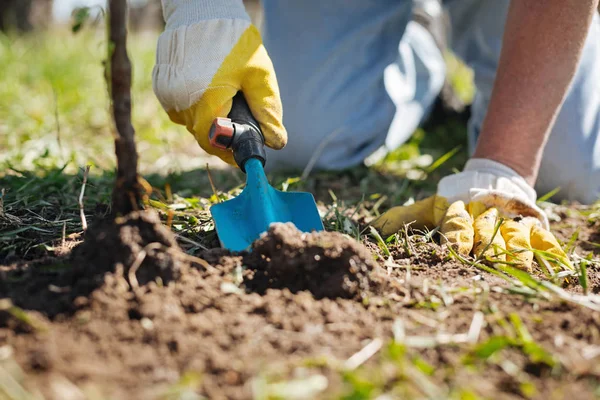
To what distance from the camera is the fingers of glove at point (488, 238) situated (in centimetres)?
145

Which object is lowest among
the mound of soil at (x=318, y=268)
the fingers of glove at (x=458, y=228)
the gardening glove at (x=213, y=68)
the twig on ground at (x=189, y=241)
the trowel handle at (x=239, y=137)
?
the fingers of glove at (x=458, y=228)

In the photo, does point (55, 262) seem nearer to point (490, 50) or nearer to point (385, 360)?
point (385, 360)

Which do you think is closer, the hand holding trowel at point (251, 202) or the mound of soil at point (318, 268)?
the mound of soil at point (318, 268)

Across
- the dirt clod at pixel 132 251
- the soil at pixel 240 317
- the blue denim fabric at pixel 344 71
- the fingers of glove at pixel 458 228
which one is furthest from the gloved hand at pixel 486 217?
the blue denim fabric at pixel 344 71

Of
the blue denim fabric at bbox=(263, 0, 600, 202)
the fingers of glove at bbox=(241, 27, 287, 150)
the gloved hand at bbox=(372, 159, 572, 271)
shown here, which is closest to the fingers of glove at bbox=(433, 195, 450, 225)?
the gloved hand at bbox=(372, 159, 572, 271)

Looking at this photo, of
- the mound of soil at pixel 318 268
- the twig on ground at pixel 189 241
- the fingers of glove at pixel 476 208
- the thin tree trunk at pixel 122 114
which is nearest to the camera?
the thin tree trunk at pixel 122 114

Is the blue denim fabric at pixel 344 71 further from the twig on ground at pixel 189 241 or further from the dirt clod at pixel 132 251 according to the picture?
the dirt clod at pixel 132 251

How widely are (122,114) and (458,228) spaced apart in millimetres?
893

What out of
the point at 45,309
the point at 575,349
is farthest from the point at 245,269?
the point at 575,349

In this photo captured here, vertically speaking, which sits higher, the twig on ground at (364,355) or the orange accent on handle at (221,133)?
the orange accent on handle at (221,133)

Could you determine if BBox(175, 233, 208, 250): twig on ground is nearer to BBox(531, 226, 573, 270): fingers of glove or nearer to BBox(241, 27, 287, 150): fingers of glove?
BBox(241, 27, 287, 150): fingers of glove

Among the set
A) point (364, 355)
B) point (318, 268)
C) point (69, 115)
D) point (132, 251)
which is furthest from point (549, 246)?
point (69, 115)

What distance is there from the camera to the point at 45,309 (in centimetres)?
104

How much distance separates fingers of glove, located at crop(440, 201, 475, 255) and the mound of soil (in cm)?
36
